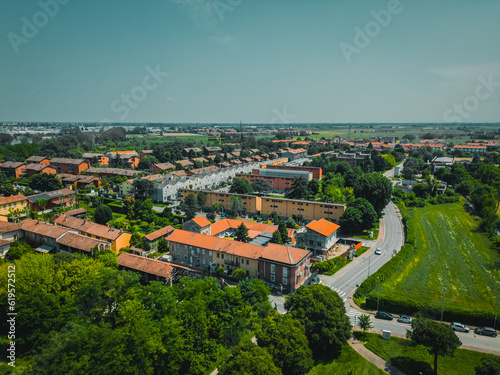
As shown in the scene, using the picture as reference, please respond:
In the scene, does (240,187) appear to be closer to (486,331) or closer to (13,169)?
(486,331)

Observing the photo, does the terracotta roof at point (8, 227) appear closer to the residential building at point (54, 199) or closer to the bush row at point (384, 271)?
the residential building at point (54, 199)

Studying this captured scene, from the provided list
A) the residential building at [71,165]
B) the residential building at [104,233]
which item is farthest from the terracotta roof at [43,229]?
the residential building at [71,165]

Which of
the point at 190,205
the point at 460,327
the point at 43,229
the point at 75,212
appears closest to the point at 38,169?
the point at 75,212

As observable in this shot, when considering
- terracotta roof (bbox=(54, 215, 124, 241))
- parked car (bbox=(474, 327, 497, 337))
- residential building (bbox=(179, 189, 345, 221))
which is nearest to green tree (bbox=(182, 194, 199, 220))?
residential building (bbox=(179, 189, 345, 221))

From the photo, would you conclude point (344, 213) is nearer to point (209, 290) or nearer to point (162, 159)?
point (209, 290)

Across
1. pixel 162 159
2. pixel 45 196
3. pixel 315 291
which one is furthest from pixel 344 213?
pixel 162 159

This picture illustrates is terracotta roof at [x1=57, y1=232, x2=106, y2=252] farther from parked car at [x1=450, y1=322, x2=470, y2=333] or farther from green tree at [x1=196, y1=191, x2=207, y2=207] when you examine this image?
parked car at [x1=450, y1=322, x2=470, y2=333]
